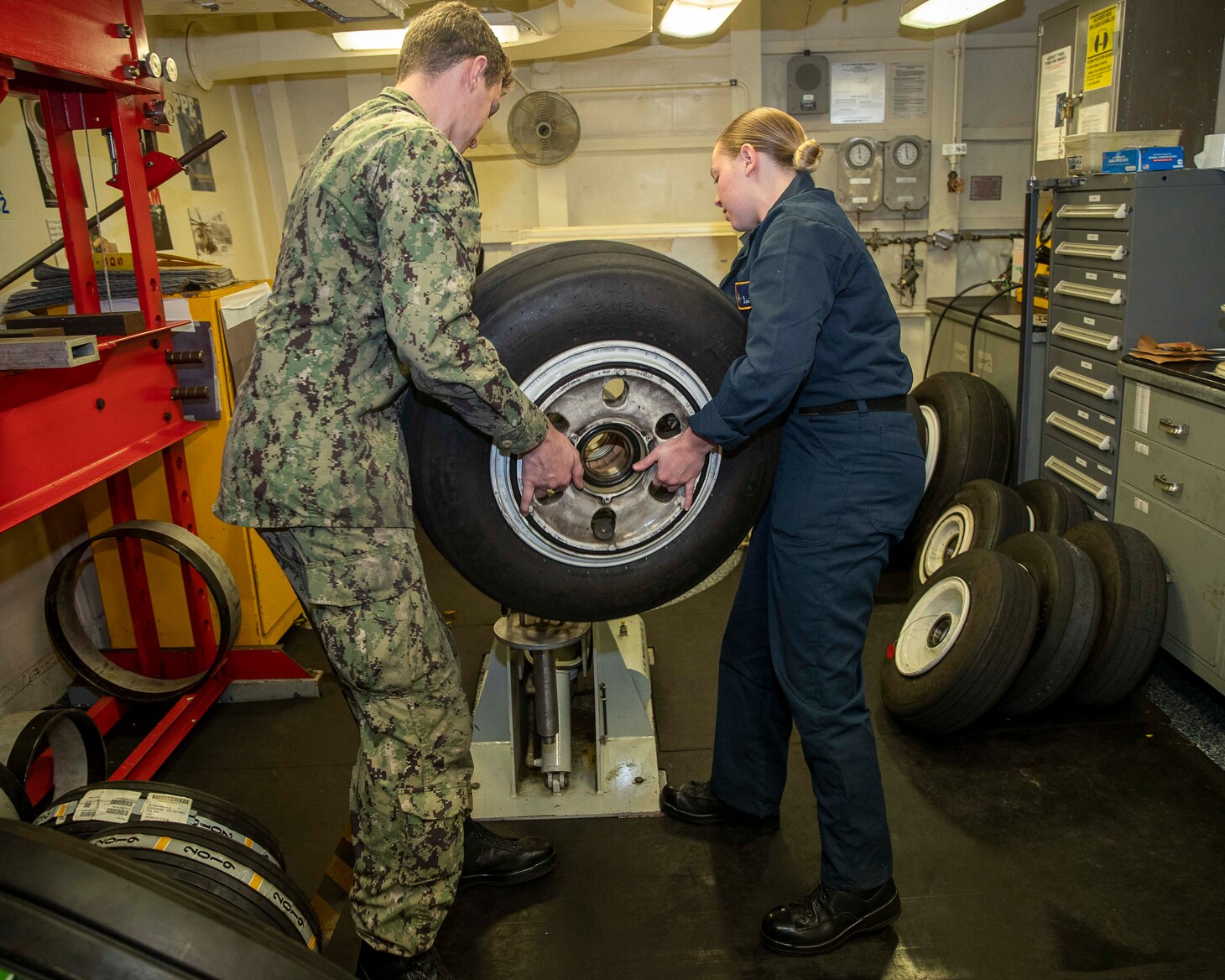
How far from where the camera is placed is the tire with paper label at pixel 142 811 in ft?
5.11

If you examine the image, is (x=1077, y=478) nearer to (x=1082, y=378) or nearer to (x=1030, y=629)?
(x=1082, y=378)

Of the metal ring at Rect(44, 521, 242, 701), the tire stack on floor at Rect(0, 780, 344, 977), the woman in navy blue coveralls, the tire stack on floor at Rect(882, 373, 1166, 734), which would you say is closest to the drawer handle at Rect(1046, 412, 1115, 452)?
the tire stack on floor at Rect(882, 373, 1166, 734)

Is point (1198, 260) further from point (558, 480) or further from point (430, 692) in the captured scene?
point (430, 692)

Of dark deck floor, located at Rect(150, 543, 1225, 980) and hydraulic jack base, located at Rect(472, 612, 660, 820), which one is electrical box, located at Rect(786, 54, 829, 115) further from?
hydraulic jack base, located at Rect(472, 612, 660, 820)

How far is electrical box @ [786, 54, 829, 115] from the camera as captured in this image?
16.9ft

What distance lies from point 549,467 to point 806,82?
427 centimetres

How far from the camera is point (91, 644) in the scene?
9.18ft

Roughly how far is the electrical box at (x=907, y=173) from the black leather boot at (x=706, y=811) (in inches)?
156

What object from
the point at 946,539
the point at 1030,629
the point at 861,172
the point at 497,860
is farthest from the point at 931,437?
the point at 497,860

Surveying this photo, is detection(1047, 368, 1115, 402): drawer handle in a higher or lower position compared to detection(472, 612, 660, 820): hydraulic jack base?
higher

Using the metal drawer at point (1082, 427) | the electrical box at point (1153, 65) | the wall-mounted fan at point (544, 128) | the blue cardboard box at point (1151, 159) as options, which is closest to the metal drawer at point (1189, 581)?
the metal drawer at point (1082, 427)

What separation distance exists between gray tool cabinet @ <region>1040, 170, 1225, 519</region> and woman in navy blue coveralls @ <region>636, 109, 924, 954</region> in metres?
1.75

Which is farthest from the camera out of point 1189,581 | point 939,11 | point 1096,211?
point 939,11

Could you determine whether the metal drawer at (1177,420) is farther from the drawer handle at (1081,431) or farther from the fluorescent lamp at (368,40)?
the fluorescent lamp at (368,40)
